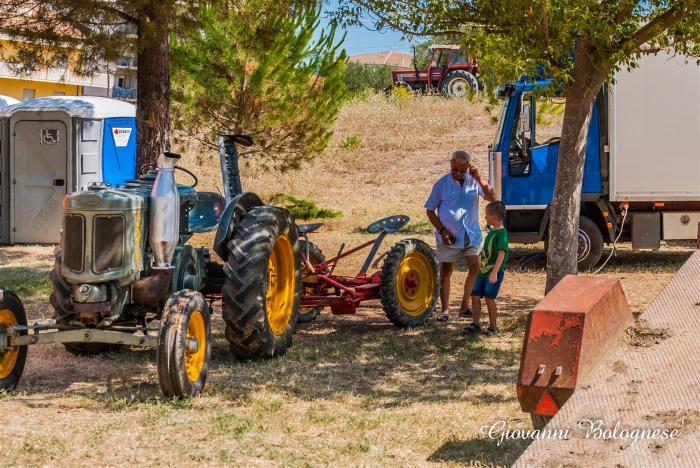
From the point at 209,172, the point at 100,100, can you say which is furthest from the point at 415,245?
the point at 209,172

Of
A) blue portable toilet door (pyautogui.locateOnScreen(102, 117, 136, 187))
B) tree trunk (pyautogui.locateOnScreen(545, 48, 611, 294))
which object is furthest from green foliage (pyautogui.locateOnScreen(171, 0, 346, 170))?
tree trunk (pyautogui.locateOnScreen(545, 48, 611, 294))

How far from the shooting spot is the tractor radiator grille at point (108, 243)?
581 centimetres

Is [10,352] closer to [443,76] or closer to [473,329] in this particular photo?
[473,329]

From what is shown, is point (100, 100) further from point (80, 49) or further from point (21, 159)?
point (80, 49)

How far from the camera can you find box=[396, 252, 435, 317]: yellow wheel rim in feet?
26.6

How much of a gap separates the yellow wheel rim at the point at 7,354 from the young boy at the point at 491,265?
3.68m

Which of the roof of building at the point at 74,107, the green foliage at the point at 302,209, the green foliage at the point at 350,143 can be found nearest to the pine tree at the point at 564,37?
the roof of building at the point at 74,107

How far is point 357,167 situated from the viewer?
24219 mm

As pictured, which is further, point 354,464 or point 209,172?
point 209,172

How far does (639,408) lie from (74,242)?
12.0 ft

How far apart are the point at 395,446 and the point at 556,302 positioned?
1242mm

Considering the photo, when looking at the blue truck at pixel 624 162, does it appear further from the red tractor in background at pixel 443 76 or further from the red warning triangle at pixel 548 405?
the red tractor in background at pixel 443 76

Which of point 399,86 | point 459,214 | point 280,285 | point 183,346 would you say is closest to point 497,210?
point 459,214

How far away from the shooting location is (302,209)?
57.5 ft
